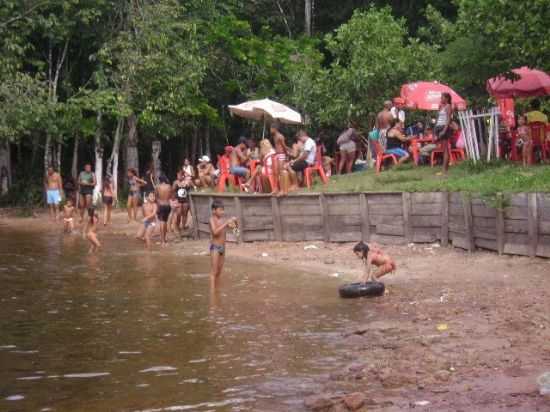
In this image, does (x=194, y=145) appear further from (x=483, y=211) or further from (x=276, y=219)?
(x=483, y=211)

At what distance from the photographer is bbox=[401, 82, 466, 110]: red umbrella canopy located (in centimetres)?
2314

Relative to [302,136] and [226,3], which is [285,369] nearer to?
[302,136]

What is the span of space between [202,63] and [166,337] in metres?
23.3

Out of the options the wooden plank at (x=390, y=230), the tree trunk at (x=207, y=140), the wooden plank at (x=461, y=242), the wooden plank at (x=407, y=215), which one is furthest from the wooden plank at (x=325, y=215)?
the tree trunk at (x=207, y=140)

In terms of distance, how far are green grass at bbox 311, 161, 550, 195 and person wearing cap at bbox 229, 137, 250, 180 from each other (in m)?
2.25

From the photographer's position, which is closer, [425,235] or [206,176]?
[425,235]

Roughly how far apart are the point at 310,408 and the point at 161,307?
6.19 meters

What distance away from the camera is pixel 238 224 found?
Answer: 71.1 feet

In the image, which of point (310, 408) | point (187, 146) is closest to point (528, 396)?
point (310, 408)

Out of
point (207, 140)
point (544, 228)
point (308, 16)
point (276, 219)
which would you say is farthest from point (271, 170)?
point (207, 140)

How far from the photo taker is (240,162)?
24266 mm

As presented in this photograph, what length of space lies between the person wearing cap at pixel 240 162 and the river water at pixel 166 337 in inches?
202

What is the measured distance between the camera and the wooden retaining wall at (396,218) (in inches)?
612

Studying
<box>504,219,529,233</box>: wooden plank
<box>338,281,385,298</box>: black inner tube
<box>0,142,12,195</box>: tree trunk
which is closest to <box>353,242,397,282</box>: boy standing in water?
<box>338,281,385,298</box>: black inner tube
